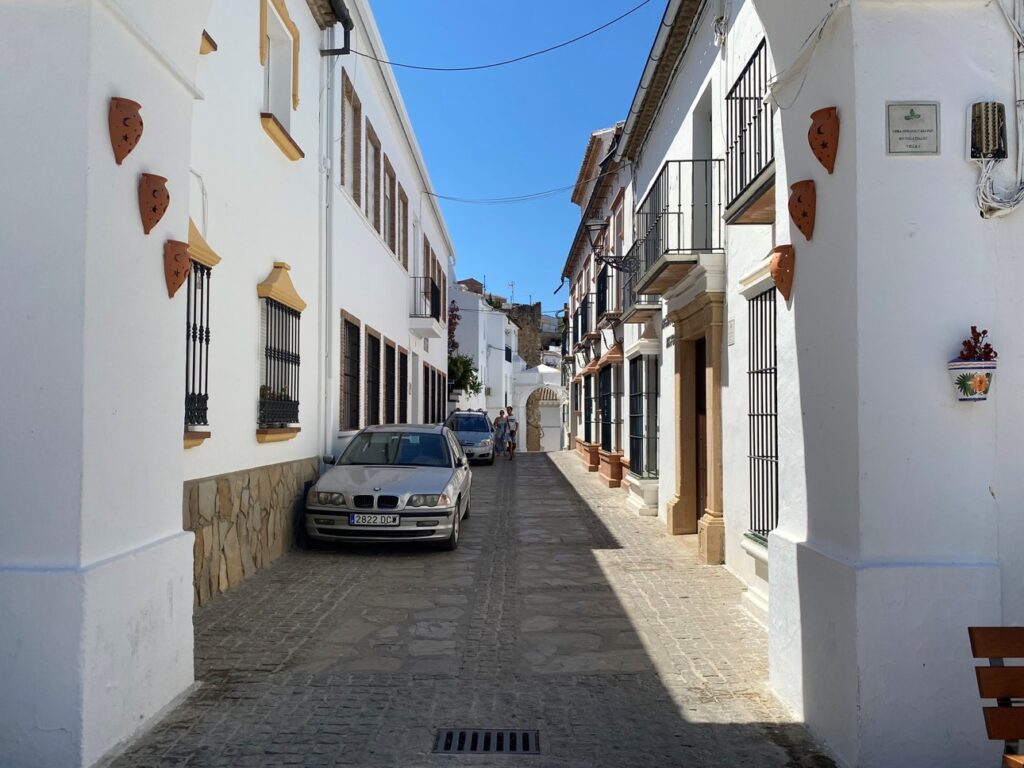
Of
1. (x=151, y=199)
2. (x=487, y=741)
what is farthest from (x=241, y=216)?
(x=487, y=741)

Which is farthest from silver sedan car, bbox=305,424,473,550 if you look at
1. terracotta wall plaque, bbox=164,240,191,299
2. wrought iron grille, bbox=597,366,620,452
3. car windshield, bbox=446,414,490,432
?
car windshield, bbox=446,414,490,432

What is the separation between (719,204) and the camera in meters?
8.84

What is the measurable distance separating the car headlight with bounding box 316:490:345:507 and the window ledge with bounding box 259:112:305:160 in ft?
12.1

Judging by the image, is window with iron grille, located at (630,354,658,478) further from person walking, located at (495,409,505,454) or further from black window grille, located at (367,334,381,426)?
person walking, located at (495,409,505,454)

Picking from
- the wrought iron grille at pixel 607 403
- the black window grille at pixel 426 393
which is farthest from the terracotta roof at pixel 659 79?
the black window grille at pixel 426 393

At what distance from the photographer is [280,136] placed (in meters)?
8.60

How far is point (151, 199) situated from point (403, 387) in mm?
13835

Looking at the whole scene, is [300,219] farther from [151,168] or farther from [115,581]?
[115,581]

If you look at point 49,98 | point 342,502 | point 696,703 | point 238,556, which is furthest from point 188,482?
point 696,703

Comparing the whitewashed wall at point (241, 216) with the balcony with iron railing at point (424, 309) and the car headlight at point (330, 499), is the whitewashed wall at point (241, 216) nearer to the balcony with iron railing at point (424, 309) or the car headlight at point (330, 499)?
the car headlight at point (330, 499)

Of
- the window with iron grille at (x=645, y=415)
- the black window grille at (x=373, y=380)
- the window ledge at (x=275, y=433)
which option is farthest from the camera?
the black window grille at (x=373, y=380)

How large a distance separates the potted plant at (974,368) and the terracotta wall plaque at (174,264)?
377cm

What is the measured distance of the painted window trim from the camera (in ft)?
27.0

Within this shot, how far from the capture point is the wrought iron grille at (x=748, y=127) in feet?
22.2
